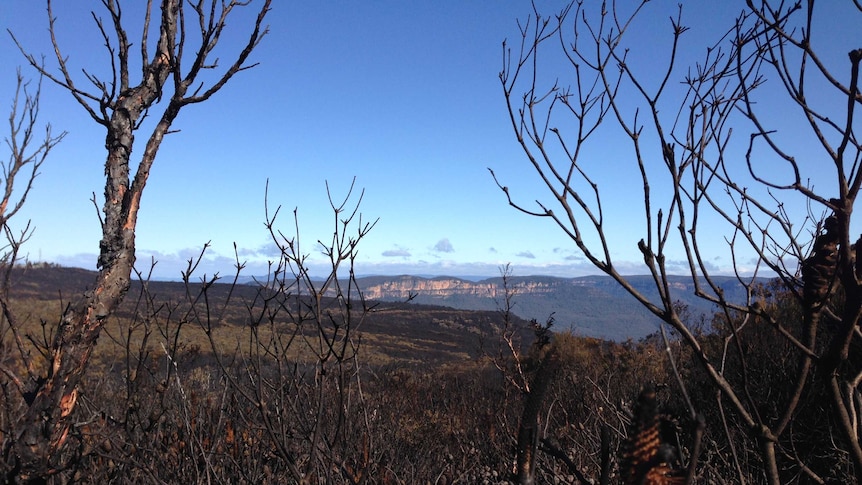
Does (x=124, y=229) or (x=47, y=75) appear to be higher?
(x=47, y=75)

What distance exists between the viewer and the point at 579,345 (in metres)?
21.3

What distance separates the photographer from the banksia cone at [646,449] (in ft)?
1.92

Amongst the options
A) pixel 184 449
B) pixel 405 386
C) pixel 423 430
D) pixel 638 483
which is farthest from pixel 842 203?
pixel 405 386

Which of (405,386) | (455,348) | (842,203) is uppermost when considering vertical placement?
(842,203)

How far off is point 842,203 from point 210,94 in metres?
3.55

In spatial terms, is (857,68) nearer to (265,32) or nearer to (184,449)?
(265,32)

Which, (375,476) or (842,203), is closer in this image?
(842,203)

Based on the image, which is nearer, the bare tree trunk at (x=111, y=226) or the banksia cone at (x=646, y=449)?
the banksia cone at (x=646, y=449)

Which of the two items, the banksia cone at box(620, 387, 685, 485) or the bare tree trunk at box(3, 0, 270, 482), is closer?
the banksia cone at box(620, 387, 685, 485)

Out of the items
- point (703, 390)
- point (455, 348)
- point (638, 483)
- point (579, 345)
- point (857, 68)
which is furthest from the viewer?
point (455, 348)

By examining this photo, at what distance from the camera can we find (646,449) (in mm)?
602

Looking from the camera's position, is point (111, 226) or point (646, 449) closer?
point (646, 449)

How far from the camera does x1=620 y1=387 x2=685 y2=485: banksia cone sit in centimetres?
59

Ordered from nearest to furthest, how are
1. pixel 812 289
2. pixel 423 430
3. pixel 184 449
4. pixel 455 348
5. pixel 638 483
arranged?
pixel 638 483 < pixel 812 289 < pixel 184 449 < pixel 423 430 < pixel 455 348
